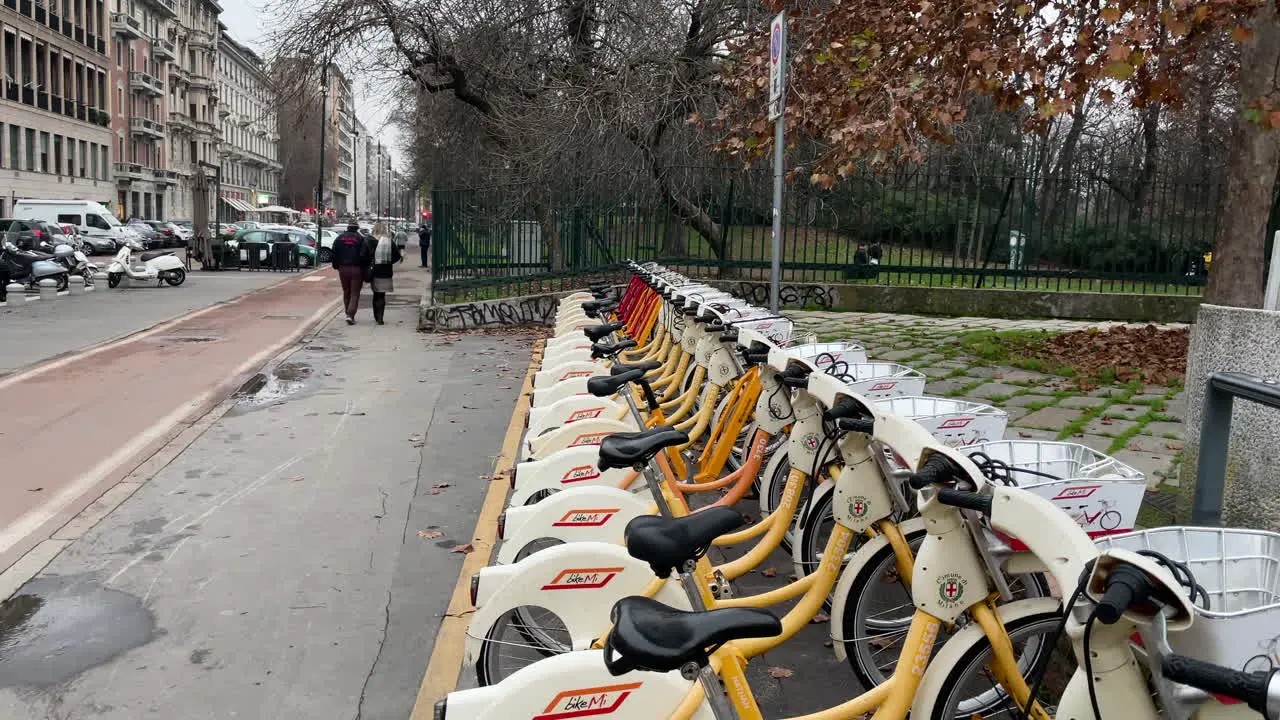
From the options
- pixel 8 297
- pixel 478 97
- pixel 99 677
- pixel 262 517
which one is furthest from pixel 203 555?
pixel 8 297

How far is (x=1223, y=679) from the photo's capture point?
5.42ft

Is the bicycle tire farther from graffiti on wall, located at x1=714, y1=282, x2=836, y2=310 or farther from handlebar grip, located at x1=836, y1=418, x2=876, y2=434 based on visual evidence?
graffiti on wall, located at x1=714, y1=282, x2=836, y2=310

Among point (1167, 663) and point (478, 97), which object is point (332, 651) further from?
point (478, 97)

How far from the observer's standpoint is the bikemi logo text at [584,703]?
2672 mm

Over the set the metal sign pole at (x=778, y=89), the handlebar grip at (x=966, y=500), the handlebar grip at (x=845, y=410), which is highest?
the metal sign pole at (x=778, y=89)

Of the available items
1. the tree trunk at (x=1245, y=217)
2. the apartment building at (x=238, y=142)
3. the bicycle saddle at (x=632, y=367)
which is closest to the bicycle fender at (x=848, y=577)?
the bicycle saddle at (x=632, y=367)

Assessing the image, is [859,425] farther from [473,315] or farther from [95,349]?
[473,315]

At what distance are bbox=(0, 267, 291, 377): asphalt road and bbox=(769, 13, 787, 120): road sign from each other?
934cm

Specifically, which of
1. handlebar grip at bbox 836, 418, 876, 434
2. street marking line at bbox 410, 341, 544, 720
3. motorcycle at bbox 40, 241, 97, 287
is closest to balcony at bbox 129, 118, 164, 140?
motorcycle at bbox 40, 241, 97, 287

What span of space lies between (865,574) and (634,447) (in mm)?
895

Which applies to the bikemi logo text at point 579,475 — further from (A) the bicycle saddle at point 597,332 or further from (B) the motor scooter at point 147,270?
(B) the motor scooter at point 147,270

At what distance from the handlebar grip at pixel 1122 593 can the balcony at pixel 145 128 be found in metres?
76.6

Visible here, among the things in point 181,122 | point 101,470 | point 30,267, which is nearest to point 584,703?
point 101,470

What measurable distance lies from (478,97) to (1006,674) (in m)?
20.0
